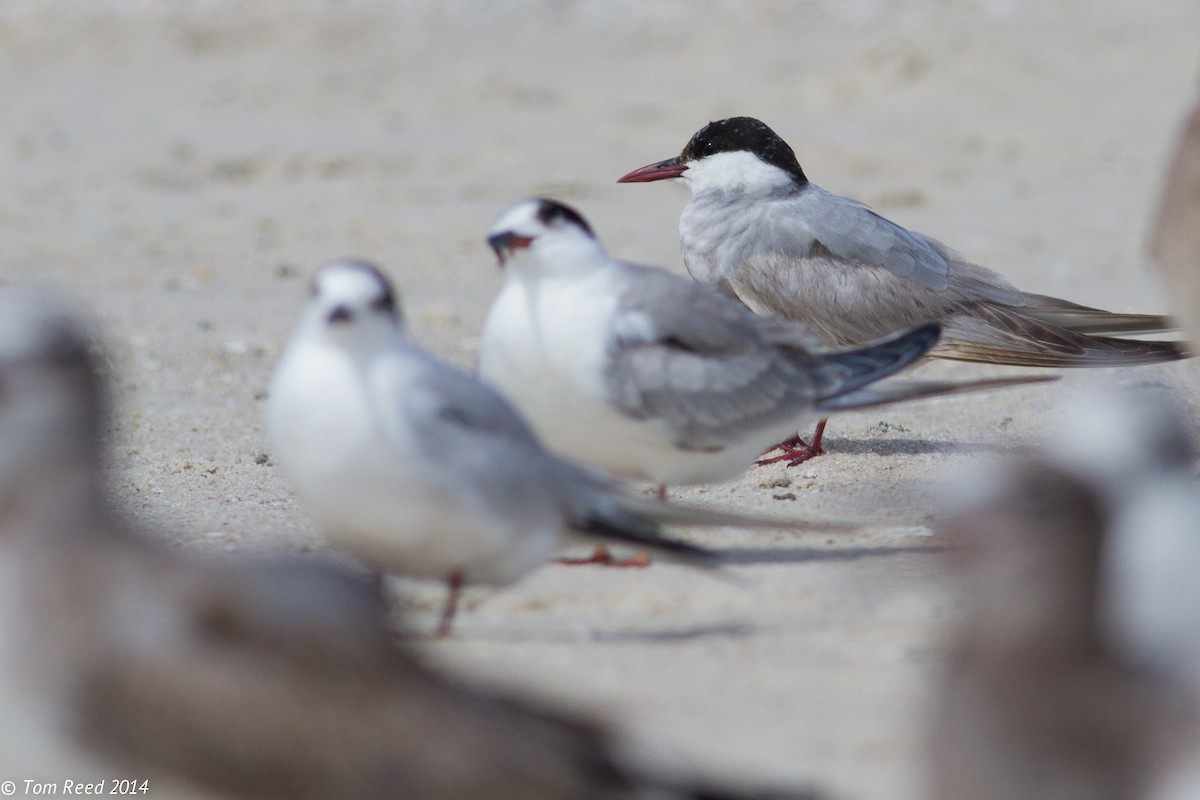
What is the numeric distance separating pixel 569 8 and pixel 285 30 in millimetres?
3256

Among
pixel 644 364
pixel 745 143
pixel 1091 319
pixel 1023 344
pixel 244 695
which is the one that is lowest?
pixel 244 695

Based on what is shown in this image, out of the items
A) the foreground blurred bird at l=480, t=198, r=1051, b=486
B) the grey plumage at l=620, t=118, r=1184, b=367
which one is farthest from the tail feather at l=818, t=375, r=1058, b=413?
the grey plumage at l=620, t=118, r=1184, b=367

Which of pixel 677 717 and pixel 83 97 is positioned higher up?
pixel 83 97

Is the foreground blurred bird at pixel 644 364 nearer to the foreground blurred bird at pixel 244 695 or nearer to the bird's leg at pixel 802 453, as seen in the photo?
the bird's leg at pixel 802 453

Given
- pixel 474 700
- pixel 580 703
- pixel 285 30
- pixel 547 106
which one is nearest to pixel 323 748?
pixel 474 700

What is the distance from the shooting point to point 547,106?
1470 centimetres

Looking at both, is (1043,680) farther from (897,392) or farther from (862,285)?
(862,285)

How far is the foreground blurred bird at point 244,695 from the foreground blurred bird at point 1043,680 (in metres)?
0.30

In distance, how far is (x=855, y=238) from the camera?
5.79 meters

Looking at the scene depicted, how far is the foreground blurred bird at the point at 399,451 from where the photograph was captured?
129 inches

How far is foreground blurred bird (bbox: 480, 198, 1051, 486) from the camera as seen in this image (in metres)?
4.02

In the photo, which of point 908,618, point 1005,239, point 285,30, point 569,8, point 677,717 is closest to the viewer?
point 677,717

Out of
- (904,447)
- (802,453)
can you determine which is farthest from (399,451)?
(904,447)

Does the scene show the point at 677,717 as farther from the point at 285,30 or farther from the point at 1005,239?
the point at 285,30
